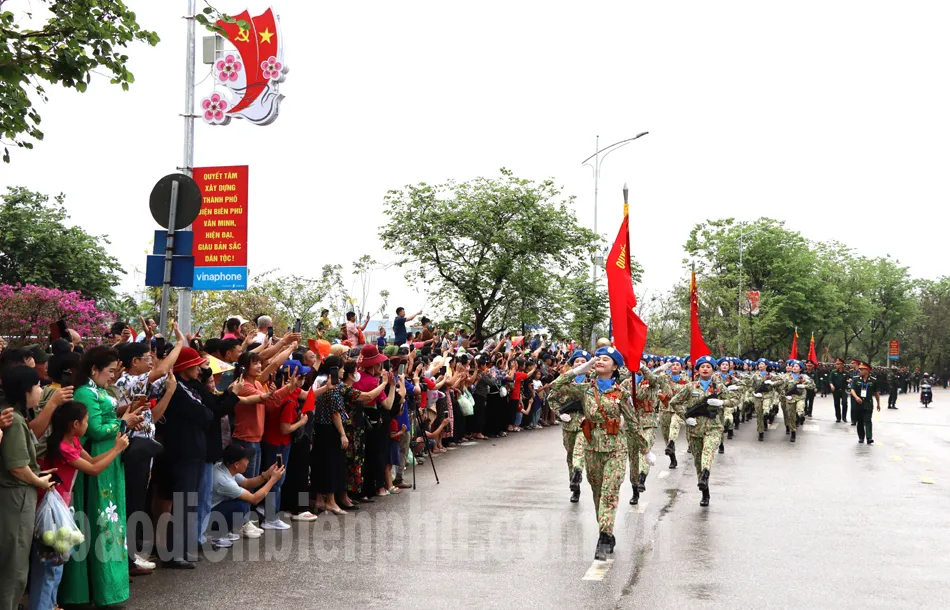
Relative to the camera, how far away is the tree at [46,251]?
4000cm

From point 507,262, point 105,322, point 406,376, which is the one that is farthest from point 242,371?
point 105,322

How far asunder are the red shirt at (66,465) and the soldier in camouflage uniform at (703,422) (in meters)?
7.74

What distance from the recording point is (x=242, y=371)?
9.14 m

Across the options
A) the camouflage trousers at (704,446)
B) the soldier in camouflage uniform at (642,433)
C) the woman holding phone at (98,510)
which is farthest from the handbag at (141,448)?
the camouflage trousers at (704,446)

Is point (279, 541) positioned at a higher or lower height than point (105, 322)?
lower

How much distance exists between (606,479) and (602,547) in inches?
24.1

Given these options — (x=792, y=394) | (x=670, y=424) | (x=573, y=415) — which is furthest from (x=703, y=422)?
(x=792, y=394)

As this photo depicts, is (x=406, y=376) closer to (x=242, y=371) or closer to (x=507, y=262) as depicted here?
(x=242, y=371)

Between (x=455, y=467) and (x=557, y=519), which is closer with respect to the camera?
(x=557, y=519)

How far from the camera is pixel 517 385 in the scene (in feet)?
73.1

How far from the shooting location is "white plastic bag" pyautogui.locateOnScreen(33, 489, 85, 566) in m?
5.94

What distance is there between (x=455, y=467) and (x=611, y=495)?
679cm

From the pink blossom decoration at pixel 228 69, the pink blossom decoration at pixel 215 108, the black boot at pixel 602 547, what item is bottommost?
the black boot at pixel 602 547

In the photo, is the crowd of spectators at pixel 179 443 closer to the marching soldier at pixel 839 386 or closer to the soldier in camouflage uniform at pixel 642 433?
the soldier in camouflage uniform at pixel 642 433
